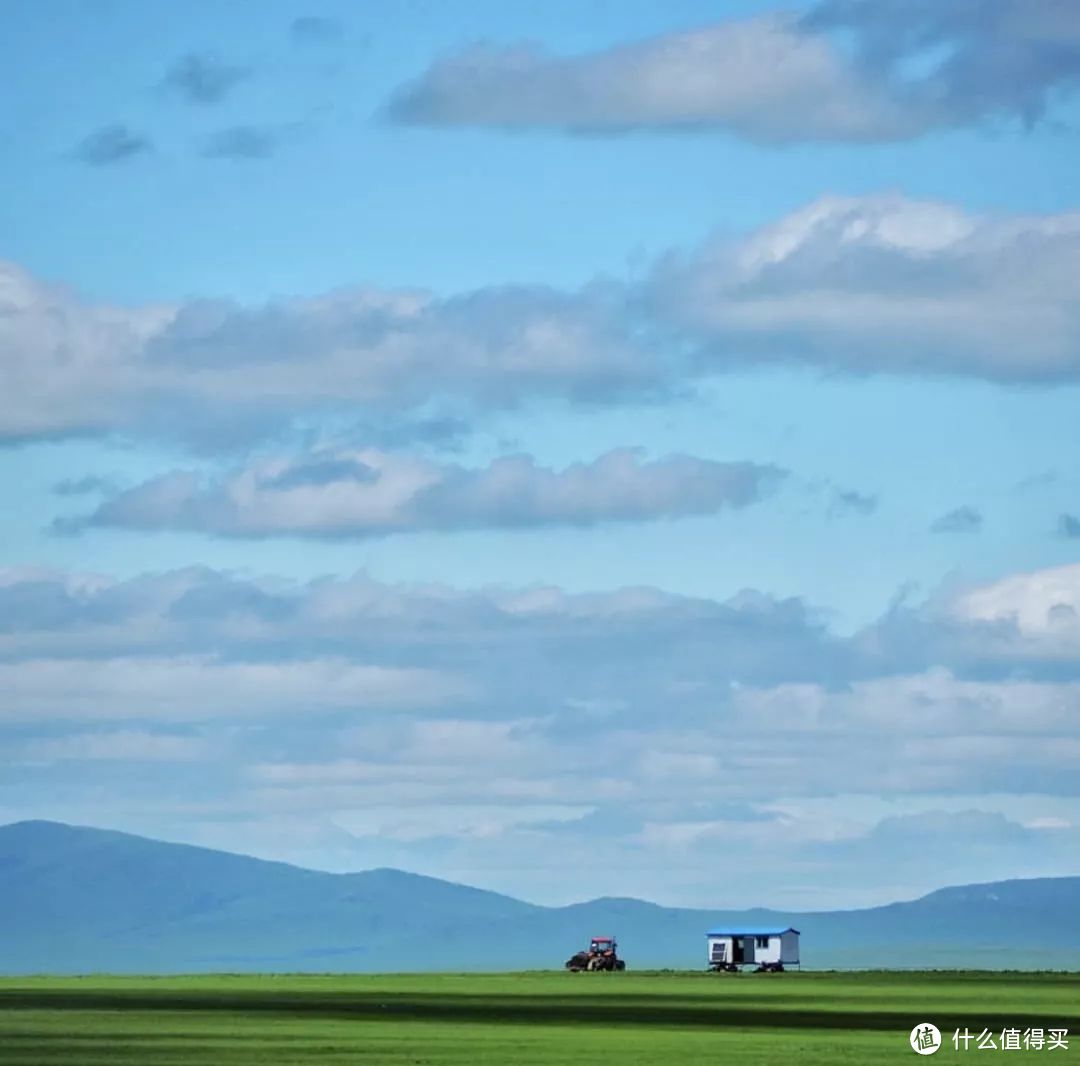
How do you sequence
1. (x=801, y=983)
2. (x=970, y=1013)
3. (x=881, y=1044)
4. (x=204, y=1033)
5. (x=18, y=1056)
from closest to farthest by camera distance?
(x=18, y=1056), (x=881, y=1044), (x=204, y=1033), (x=970, y=1013), (x=801, y=983)

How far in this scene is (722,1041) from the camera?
108500 mm

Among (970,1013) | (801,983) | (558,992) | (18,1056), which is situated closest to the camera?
(18,1056)

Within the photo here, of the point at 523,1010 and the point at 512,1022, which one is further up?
the point at 523,1010

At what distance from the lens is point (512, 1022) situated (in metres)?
125

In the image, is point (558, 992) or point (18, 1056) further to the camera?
point (558, 992)

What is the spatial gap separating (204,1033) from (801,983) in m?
87.1

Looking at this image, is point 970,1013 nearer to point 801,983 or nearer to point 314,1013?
point 314,1013

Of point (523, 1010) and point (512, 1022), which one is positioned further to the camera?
point (523, 1010)

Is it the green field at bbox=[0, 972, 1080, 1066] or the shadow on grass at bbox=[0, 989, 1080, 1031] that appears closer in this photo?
the green field at bbox=[0, 972, 1080, 1066]

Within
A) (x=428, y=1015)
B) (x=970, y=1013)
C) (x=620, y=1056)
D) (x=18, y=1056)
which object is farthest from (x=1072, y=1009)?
(x=18, y=1056)

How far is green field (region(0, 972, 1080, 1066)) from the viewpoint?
98.9 metres

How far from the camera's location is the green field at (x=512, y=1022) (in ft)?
325

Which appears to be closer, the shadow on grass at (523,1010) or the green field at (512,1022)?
the green field at (512,1022)

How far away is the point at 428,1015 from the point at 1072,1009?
118 feet
